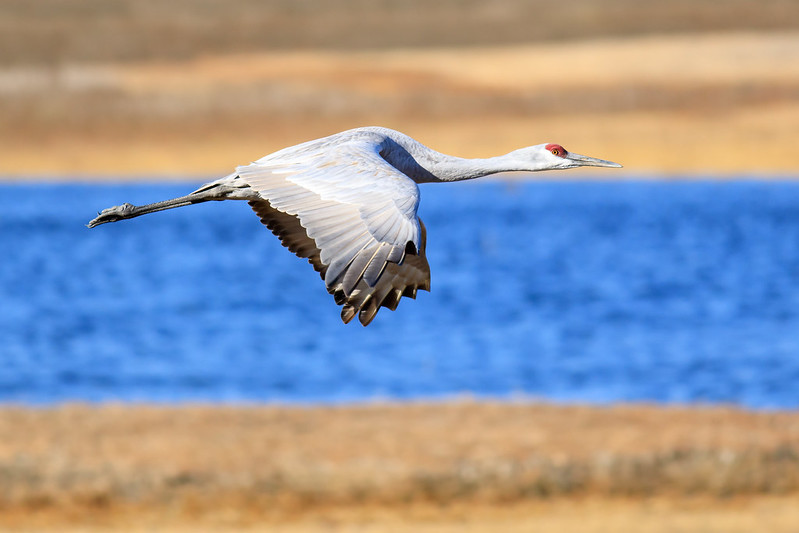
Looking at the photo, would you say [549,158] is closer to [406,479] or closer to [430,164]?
[430,164]

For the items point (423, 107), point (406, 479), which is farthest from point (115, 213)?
point (423, 107)

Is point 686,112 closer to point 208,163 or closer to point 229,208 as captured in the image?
point 208,163

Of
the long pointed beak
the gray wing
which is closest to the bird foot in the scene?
the gray wing

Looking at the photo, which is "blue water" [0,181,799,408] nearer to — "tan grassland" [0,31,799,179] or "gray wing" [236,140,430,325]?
"tan grassland" [0,31,799,179]

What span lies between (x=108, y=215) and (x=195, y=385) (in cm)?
1303

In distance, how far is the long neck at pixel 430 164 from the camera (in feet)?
27.7

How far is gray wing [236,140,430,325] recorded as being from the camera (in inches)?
255

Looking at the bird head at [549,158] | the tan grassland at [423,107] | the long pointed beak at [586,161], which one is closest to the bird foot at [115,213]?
the bird head at [549,158]

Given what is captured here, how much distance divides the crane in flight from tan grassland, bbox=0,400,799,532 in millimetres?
5529

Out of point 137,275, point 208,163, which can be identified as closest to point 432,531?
point 137,275

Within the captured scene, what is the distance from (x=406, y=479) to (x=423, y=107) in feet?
92.0

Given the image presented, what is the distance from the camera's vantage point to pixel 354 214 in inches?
268

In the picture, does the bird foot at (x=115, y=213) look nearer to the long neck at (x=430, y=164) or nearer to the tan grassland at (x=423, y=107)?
the long neck at (x=430, y=164)

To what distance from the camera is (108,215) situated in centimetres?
892
